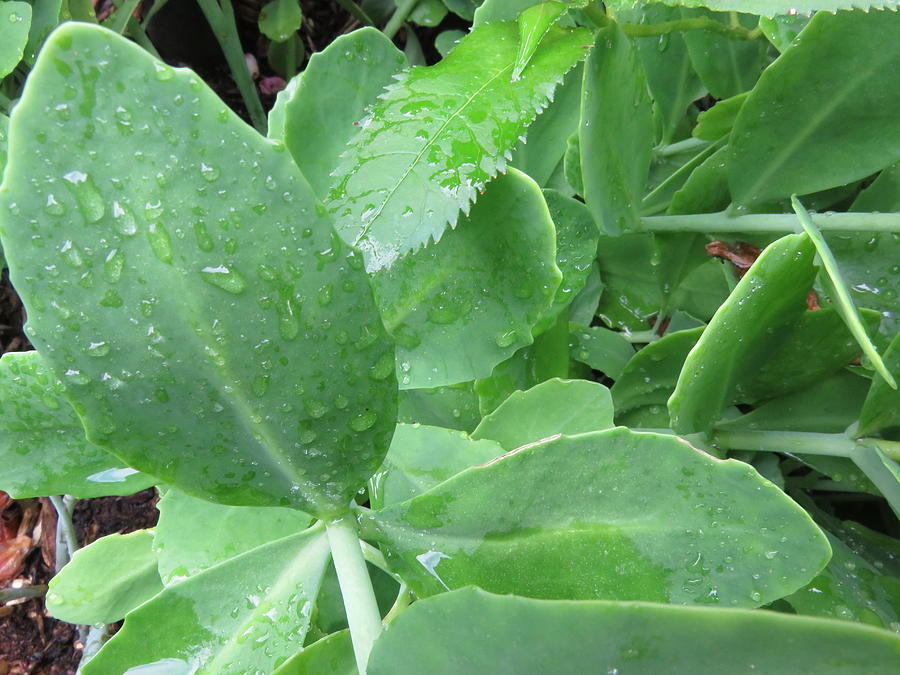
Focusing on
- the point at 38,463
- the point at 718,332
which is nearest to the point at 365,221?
the point at 718,332

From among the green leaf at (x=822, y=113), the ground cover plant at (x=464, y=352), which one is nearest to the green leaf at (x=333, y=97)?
the ground cover plant at (x=464, y=352)

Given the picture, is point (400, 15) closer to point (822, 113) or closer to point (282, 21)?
point (282, 21)

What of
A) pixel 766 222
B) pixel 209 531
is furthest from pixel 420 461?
pixel 766 222

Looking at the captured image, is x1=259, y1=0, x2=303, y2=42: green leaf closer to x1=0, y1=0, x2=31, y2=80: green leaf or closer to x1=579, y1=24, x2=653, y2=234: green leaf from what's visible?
x1=0, y1=0, x2=31, y2=80: green leaf

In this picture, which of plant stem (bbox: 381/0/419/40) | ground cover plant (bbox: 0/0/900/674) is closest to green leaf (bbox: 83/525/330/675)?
ground cover plant (bbox: 0/0/900/674)

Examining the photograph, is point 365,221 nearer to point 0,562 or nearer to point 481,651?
point 481,651
